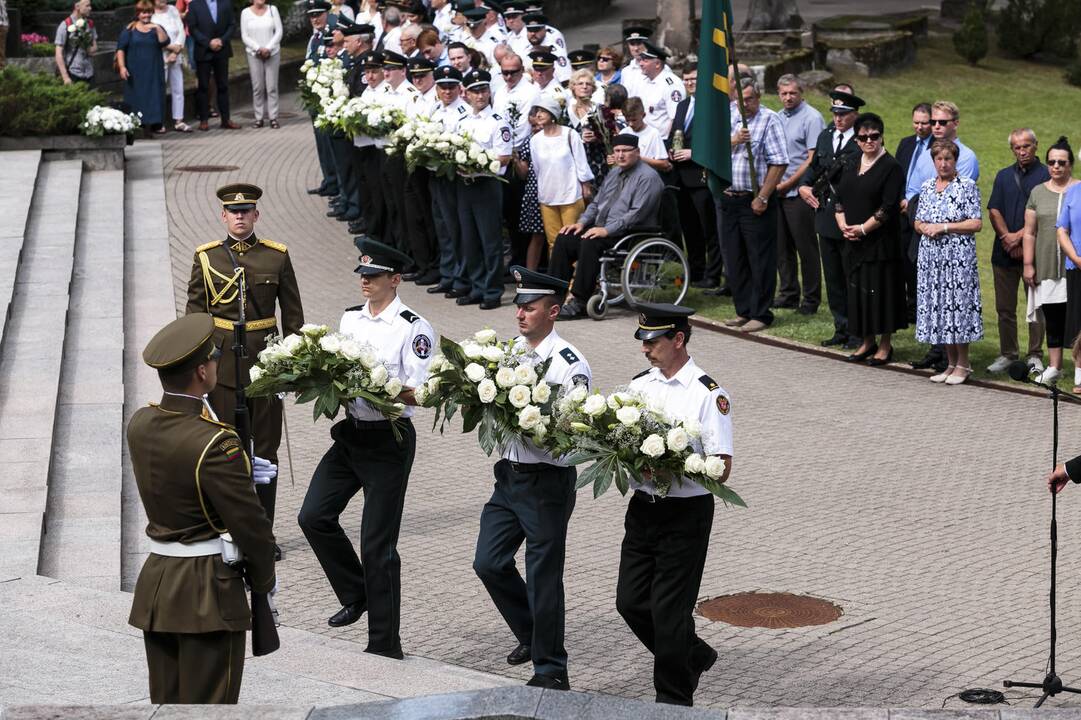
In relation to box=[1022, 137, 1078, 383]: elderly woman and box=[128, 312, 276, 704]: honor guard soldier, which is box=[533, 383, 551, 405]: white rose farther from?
box=[1022, 137, 1078, 383]: elderly woman

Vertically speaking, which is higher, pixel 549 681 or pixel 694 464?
pixel 694 464

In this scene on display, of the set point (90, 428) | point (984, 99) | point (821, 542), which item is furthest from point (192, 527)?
point (984, 99)

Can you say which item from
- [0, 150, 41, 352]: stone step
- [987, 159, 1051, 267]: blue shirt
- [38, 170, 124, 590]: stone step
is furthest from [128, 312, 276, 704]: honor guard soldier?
[987, 159, 1051, 267]: blue shirt

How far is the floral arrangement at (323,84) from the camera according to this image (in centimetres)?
1941

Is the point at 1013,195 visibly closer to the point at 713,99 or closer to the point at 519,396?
the point at 713,99

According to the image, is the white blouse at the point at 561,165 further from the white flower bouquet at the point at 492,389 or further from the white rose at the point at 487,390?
the white rose at the point at 487,390

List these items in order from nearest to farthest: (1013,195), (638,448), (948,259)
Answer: (638,448) < (948,259) < (1013,195)

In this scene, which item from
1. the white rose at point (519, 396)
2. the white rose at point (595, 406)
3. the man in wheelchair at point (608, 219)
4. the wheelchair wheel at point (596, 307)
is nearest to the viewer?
the white rose at point (595, 406)

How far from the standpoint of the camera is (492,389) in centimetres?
758

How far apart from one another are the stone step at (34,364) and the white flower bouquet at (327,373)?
2.02m

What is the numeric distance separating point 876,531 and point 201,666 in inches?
214

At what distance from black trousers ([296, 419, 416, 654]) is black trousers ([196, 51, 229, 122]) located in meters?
18.3

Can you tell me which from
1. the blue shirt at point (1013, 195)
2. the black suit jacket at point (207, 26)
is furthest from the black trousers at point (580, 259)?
the black suit jacket at point (207, 26)

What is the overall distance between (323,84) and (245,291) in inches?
414
